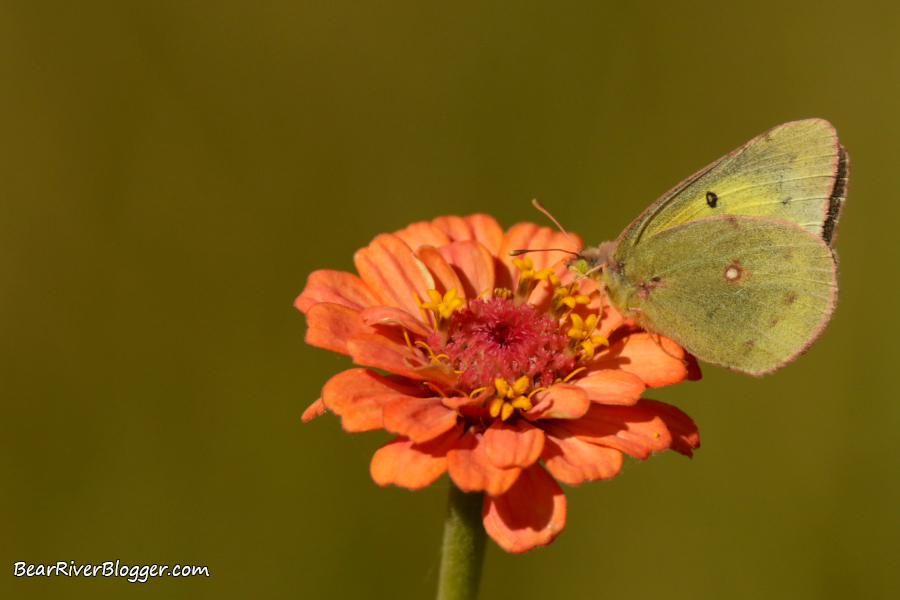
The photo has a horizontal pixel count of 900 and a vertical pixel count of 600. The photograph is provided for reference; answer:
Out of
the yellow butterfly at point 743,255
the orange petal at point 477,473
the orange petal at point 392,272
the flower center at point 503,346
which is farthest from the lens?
the orange petal at point 392,272

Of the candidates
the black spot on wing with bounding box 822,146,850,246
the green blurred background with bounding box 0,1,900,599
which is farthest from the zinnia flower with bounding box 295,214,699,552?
the green blurred background with bounding box 0,1,900,599

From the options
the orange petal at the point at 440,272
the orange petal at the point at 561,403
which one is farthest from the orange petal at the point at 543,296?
the orange petal at the point at 561,403

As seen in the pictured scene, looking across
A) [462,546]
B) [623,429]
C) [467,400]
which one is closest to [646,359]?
[623,429]

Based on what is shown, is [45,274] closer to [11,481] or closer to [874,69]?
[11,481]

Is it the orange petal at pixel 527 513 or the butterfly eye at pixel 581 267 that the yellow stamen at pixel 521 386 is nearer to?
the orange petal at pixel 527 513

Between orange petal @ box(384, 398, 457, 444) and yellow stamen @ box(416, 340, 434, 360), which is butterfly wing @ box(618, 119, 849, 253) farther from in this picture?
orange petal @ box(384, 398, 457, 444)

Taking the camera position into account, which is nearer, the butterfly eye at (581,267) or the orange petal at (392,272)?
the orange petal at (392,272)
